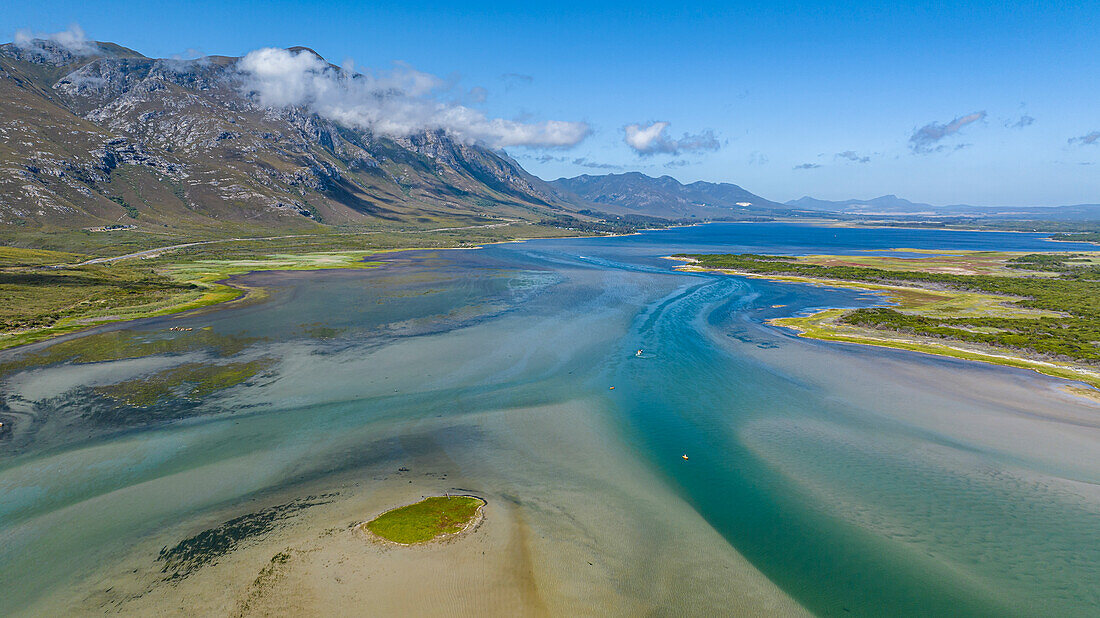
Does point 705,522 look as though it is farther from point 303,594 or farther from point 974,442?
point 974,442

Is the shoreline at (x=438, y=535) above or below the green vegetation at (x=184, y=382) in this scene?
below

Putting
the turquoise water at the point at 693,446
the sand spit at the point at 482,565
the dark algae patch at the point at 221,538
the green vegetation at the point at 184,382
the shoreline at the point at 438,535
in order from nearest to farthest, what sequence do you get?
the sand spit at the point at 482,565
the dark algae patch at the point at 221,538
the turquoise water at the point at 693,446
the shoreline at the point at 438,535
the green vegetation at the point at 184,382

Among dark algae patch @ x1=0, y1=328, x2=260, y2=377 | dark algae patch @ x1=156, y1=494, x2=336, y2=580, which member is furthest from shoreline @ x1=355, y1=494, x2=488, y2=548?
dark algae patch @ x1=0, y1=328, x2=260, y2=377

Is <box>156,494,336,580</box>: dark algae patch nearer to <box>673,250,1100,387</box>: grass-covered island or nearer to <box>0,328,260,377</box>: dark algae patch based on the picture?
<box>0,328,260,377</box>: dark algae patch

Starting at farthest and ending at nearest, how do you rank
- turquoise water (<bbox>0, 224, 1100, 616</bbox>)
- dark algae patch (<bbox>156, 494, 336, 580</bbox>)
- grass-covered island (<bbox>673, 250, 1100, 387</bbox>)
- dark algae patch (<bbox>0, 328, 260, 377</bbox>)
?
grass-covered island (<bbox>673, 250, 1100, 387</bbox>) → dark algae patch (<bbox>0, 328, 260, 377</bbox>) → turquoise water (<bbox>0, 224, 1100, 616</bbox>) → dark algae patch (<bbox>156, 494, 336, 580</bbox>)

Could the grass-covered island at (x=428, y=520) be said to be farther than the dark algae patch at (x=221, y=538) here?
Yes

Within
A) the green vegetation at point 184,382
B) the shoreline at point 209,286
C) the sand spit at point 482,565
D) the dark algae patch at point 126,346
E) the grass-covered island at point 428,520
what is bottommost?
the sand spit at point 482,565

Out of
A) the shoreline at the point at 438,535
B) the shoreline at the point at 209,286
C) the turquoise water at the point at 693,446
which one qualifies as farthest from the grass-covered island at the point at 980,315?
the shoreline at the point at 209,286

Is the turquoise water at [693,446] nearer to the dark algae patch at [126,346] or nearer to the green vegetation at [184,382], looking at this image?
the green vegetation at [184,382]
